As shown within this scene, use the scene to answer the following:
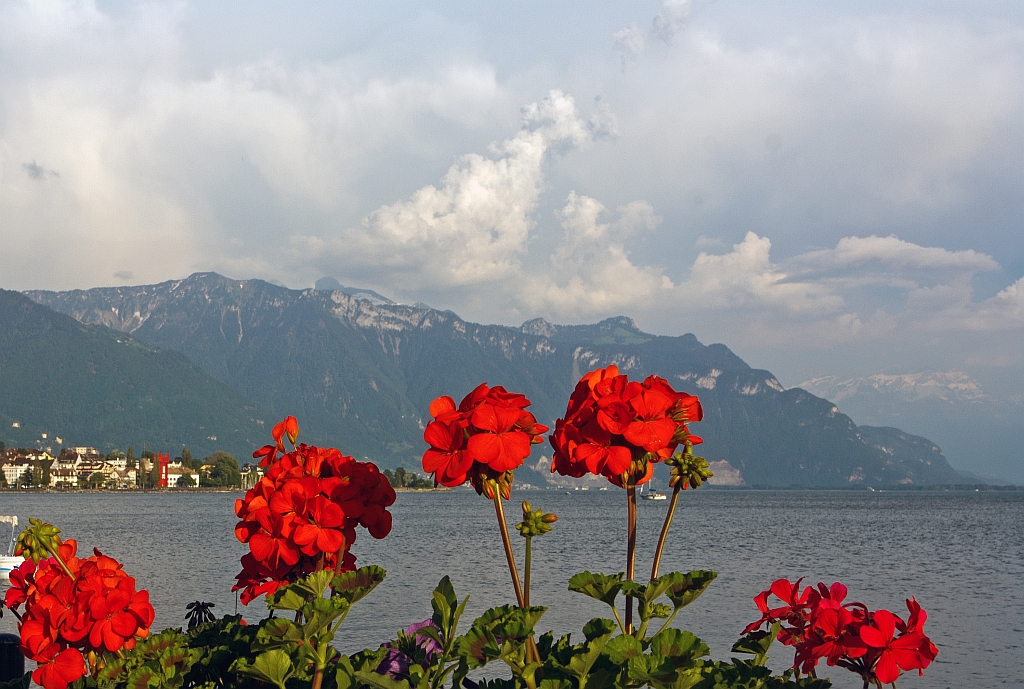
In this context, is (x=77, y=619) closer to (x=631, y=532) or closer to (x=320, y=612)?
(x=320, y=612)

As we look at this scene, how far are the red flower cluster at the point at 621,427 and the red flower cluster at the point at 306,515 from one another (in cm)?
54

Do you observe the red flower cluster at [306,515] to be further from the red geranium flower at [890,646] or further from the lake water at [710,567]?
the lake water at [710,567]

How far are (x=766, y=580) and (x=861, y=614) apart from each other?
40.3 m

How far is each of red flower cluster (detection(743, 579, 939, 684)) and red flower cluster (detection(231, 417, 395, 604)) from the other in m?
1.10

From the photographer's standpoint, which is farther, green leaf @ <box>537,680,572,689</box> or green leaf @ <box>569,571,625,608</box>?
green leaf @ <box>569,571,625,608</box>

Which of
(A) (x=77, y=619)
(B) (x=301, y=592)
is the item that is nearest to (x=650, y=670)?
(B) (x=301, y=592)

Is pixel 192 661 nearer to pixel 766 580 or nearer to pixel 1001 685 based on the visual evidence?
pixel 1001 685

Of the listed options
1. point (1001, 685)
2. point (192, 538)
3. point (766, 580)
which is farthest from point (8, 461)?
point (1001, 685)

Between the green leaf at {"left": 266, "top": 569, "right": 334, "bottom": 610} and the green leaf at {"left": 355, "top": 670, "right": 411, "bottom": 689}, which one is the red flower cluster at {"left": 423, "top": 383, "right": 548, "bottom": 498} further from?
the green leaf at {"left": 355, "top": 670, "right": 411, "bottom": 689}

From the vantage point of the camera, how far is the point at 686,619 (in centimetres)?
2825

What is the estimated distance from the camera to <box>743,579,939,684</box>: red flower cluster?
2.61m

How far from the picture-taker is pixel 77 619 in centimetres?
285

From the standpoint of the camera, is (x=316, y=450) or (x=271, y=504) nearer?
(x=271, y=504)

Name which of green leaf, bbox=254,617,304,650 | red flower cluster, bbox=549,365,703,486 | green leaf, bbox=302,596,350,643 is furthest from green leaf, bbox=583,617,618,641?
green leaf, bbox=254,617,304,650
